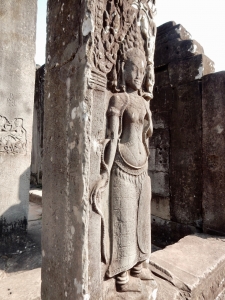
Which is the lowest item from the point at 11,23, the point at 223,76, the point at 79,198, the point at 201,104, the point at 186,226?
the point at 186,226

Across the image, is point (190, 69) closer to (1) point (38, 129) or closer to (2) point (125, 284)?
(2) point (125, 284)

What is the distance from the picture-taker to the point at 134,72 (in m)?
1.64

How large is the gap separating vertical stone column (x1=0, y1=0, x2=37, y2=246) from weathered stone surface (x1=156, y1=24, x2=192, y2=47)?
7.98 ft

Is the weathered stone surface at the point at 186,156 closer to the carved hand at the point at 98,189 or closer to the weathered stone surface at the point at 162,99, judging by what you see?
the weathered stone surface at the point at 162,99

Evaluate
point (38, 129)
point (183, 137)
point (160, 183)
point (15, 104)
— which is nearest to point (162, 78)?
point (183, 137)

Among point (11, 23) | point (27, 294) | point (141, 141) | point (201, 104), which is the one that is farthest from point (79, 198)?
point (11, 23)

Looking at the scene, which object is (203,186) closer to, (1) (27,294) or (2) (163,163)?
(2) (163,163)

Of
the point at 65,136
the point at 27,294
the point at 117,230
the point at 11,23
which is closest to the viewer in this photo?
the point at 65,136

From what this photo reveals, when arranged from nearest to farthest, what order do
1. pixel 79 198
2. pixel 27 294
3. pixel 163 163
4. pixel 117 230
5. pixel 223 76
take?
pixel 79 198
pixel 117 230
pixel 27 294
pixel 223 76
pixel 163 163

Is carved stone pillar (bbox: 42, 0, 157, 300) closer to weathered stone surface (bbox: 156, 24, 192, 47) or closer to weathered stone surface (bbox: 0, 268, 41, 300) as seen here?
weathered stone surface (bbox: 0, 268, 41, 300)

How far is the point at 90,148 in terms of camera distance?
1330 millimetres

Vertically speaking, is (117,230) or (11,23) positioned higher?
(11,23)

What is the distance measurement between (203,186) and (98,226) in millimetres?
2554

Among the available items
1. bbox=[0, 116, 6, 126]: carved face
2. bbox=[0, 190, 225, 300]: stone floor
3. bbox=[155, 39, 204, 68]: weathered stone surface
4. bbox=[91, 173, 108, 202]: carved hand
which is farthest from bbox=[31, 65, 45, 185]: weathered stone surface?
bbox=[91, 173, 108, 202]: carved hand
